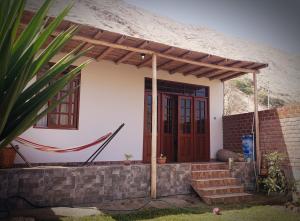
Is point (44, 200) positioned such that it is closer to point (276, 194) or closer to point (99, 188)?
point (99, 188)

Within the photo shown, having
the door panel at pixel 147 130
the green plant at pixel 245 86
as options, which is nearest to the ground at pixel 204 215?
the door panel at pixel 147 130

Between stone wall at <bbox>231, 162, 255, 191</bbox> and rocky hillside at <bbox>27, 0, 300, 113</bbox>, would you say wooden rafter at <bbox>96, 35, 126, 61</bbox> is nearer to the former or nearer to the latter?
stone wall at <bbox>231, 162, 255, 191</bbox>

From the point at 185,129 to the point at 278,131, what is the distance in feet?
8.49

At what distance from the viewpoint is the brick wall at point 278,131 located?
22.1ft

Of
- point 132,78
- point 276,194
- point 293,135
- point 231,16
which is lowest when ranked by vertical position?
point 276,194

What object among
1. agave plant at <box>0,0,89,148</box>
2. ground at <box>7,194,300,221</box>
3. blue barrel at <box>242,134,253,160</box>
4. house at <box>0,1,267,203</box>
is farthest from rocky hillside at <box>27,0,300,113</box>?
agave plant at <box>0,0,89,148</box>

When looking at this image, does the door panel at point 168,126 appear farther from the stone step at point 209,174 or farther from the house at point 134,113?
the stone step at point 209,174

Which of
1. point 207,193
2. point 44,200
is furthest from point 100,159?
point 207,193

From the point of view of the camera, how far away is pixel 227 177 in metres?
6.69

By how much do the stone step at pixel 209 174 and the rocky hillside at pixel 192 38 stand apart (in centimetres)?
2683

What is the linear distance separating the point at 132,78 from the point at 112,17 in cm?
3744

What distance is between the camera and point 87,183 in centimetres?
520

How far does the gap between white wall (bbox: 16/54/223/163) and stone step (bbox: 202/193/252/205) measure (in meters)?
2.33

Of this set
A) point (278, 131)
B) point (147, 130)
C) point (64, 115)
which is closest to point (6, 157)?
point (64, 115)
